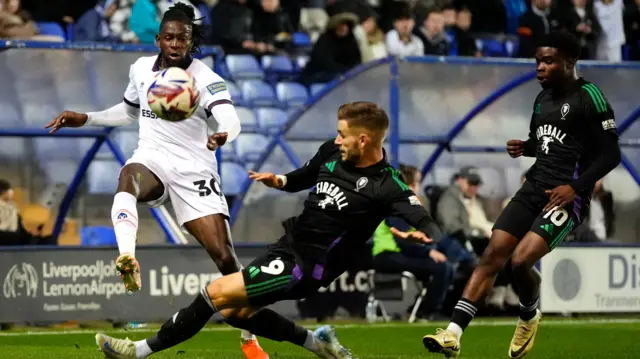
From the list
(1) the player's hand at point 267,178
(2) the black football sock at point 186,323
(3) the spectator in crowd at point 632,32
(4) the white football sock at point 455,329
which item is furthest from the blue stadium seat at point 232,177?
(3) the spectator in crowd at point 632,32

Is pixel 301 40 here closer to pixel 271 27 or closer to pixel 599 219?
pixel 271 27

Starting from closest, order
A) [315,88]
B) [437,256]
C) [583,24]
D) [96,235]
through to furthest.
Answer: [96,235] → [437,256] → [315,88] → [583,24]

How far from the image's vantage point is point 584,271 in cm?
1634

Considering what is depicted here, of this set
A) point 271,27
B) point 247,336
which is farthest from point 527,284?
point 271,27

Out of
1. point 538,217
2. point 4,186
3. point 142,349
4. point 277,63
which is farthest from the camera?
point 277,63

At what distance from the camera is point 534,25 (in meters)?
19.6

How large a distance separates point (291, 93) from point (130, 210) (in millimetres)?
8388

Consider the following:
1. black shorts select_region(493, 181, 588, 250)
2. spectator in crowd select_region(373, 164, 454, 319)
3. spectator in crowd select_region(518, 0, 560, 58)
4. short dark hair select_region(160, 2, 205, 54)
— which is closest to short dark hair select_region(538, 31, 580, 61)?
black shorts select_region(493, 181, 588, 250)

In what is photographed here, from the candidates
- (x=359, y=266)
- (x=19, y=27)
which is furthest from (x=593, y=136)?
(x=19, y=27)

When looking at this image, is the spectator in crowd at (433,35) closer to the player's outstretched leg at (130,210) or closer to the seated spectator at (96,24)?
the seated spectator at (96,24)

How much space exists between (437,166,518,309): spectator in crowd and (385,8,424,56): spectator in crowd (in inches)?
110

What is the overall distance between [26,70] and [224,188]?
8.94 feet

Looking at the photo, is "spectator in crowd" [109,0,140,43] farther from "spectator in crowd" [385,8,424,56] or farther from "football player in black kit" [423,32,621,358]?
"football player in black kit" [423,32,621,358]

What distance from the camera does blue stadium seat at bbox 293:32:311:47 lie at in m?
19.5
